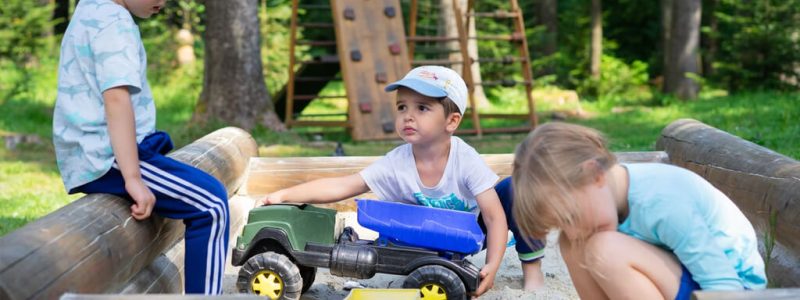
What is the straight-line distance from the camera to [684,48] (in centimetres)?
1538

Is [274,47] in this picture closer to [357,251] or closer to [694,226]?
[357,251]

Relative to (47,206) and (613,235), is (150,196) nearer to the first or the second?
(613,235)

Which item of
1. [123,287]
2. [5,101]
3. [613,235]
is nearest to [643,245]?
[613,235]

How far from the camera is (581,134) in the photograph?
8.05 ft

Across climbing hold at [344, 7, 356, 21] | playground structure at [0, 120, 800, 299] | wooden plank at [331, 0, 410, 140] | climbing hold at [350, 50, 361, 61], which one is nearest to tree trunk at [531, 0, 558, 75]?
wooden plank at [331, 0, 410, 140]

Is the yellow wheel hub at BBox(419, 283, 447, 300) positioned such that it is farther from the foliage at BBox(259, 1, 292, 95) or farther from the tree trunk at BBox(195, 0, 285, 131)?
the foliage at BBox(259, 1, 292, 95)

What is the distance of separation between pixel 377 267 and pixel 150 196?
2.61ft

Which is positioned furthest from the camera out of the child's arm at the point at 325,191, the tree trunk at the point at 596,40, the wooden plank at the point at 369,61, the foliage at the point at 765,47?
the tree trunk at the point at 596,40

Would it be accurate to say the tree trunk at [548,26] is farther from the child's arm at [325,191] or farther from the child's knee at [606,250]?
the child's knee at [606,250]

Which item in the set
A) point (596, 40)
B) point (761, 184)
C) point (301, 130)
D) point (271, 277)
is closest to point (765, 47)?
point (596, 40)

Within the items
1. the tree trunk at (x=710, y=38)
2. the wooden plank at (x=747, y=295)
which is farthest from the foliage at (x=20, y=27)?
the wooden plank at (x=747, y=295)

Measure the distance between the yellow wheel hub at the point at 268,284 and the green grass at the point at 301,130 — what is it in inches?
71.6

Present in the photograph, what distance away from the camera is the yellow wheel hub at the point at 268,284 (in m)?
3.37

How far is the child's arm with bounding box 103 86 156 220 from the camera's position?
9.70 feet
